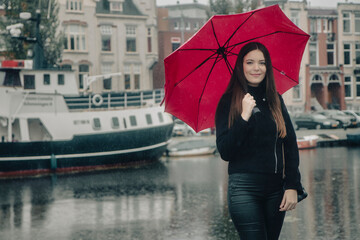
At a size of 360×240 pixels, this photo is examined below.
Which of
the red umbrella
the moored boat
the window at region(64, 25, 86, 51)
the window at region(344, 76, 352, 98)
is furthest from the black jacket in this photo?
the window at region(344, 76, 352, 98)

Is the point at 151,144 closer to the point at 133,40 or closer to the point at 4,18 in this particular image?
the point at 4,18

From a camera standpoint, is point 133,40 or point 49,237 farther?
point 133,40

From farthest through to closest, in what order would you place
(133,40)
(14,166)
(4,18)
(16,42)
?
(133,40) → (4,18) → (16,42) → (14,166)

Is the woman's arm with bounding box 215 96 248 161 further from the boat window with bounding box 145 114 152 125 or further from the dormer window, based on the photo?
the dormer window

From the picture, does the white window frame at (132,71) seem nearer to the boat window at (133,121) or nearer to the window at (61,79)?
the boat window at (133,121)

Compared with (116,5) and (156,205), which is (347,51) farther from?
(156,205)

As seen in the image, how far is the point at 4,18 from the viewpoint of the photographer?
37.1 meters

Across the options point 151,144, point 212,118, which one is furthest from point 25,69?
point 212,118

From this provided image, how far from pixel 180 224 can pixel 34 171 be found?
49.6 ft

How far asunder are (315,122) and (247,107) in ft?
123

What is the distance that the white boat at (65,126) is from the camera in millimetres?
24422

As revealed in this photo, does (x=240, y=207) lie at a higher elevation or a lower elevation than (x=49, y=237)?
higher

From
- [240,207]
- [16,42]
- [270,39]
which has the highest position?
[16,42]

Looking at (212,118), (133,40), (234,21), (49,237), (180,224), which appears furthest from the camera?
(133,40)
